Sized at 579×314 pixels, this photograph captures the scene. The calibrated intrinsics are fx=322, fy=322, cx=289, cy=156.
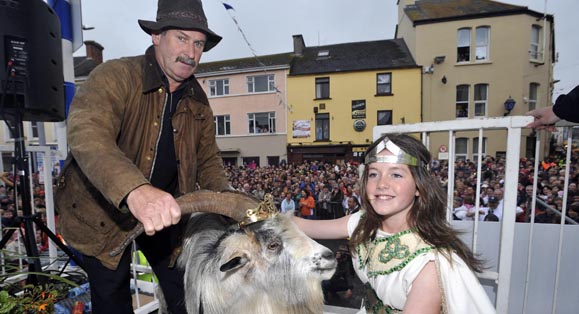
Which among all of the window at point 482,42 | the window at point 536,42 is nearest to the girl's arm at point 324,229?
the window at point 482,42

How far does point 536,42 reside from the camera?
19141mm

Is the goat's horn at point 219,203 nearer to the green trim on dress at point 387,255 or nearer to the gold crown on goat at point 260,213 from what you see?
the gold crown on goat at point 260,213

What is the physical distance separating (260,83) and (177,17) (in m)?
21.8

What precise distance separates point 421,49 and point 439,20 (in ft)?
6.26

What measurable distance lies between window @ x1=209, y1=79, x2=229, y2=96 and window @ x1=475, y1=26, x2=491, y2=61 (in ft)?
54.2

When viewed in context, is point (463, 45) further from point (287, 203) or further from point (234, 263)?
point (234, 263)

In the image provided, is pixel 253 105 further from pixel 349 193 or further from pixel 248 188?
pixel 349 193

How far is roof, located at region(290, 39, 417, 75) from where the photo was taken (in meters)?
20.6

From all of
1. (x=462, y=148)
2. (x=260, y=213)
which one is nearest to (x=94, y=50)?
(x=462, y=148)

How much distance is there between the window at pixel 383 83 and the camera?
20.2 metres

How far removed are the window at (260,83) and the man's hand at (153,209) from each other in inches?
858

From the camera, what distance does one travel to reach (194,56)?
186 cm

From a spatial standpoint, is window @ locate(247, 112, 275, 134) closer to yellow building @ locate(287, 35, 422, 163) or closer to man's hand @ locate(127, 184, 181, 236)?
yellow building @ locate(287, 35, 422, 163)

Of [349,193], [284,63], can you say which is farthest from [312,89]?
[349,193]
